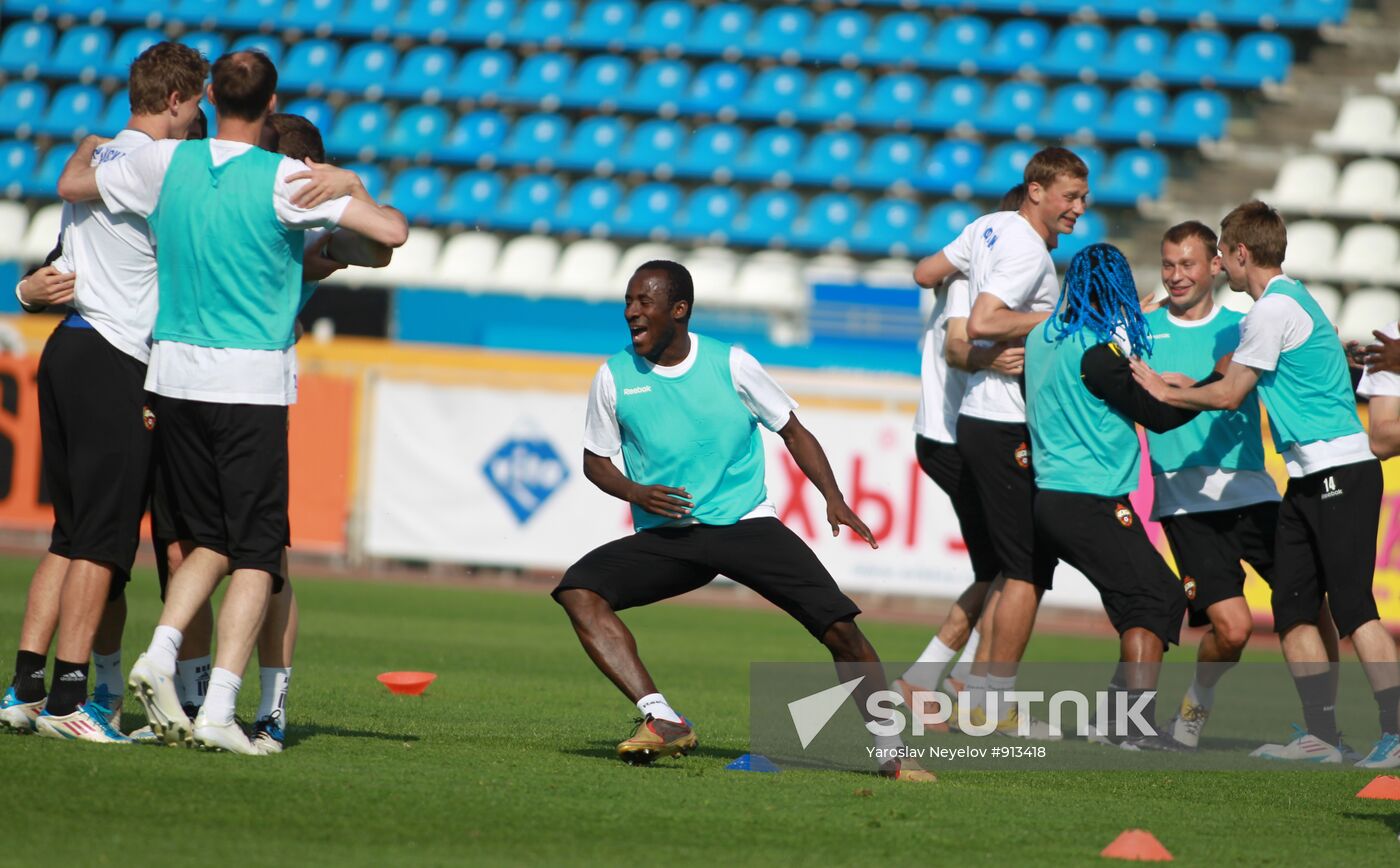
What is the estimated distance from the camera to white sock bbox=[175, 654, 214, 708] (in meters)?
6.14

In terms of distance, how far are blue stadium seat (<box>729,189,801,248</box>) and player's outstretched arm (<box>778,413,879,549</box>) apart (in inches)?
637

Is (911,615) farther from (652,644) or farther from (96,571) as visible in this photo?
(96,571)

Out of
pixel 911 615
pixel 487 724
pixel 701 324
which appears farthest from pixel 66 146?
pixel 487 724

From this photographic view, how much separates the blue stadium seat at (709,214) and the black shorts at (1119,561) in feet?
50.4

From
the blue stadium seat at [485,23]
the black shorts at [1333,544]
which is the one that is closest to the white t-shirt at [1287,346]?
the black shorts at [1333,544]

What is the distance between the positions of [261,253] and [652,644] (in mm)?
6037

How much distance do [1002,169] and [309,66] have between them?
34.0ft

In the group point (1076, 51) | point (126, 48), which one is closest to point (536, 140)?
point (126, 48)

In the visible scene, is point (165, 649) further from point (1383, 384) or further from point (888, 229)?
point (888, 229)

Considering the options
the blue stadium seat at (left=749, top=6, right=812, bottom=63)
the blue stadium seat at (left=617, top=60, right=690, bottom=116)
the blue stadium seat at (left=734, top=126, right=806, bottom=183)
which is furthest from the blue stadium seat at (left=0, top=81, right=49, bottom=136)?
the blue stadium seat at (left=749, top=6, right=812, bottom=63)

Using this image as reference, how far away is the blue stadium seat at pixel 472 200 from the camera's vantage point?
23422mm

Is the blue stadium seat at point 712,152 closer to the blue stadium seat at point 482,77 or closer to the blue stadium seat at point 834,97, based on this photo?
the blue stadium seat at point 834,97

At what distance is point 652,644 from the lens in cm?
1119

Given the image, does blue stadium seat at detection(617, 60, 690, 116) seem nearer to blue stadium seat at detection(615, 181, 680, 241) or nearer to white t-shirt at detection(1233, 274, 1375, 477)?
blue stadium seat at detection(615, 181, 680, 241)
